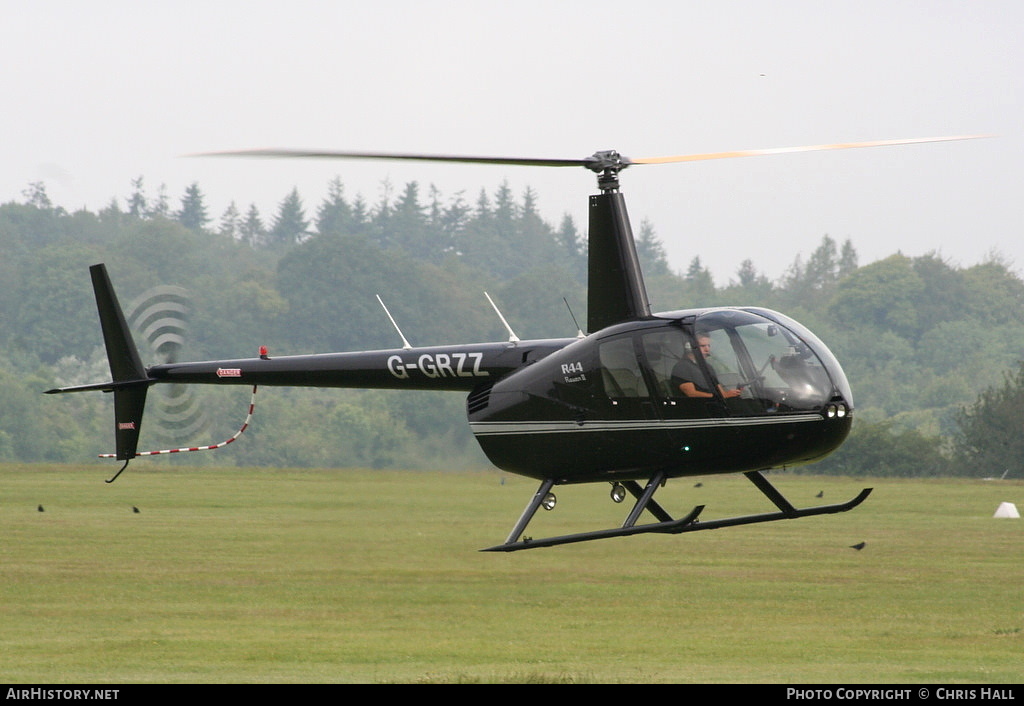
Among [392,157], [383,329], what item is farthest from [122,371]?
[383,329]

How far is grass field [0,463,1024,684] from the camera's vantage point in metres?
49.1

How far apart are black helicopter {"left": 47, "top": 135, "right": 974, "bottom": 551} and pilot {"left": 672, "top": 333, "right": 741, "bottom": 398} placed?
0.06 ft

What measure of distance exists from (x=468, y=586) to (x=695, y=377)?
5630 cm

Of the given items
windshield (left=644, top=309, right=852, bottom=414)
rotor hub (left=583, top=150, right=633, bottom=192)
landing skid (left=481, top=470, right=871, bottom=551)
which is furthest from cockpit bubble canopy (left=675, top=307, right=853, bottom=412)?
rotor hub (left=583, top=150, right=633, bottom=192)

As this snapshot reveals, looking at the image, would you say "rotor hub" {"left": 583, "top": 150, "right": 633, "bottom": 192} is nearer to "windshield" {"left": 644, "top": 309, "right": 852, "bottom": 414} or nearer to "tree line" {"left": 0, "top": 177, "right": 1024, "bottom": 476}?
"windshield" {"left": 644, "top": 309, "right": 852, "bottom": 414}

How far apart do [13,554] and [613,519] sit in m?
44.7

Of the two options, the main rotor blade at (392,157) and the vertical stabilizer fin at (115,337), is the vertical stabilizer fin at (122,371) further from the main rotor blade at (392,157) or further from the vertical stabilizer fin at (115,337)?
the main rotor blade at (392,157)

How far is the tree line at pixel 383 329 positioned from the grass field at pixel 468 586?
3.53 meters

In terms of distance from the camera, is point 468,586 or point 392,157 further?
point 468,586

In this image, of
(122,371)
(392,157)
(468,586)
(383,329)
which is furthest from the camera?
(383,329)

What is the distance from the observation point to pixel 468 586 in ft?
239

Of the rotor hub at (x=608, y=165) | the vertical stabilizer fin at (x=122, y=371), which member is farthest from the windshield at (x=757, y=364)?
the vertical stabilizer fin at (x=122, y=371)

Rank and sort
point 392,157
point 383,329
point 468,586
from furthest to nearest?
point 383,329, point 468,586, point 392,157

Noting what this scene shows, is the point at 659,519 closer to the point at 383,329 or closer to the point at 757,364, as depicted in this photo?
the point at 757,364
